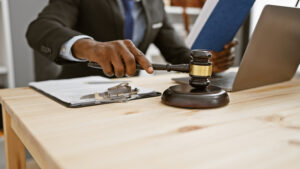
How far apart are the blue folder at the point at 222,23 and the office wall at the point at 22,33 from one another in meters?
1.56

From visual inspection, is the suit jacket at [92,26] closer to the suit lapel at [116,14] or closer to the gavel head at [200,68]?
the suit lapel at [116,14]

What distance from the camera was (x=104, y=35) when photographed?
1435mm

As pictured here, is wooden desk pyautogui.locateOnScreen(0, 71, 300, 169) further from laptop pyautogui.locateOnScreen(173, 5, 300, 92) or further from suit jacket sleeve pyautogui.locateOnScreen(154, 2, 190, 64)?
suit jacket sleeve pyautogui.locateOnScreen(154, 2, 190, 64)

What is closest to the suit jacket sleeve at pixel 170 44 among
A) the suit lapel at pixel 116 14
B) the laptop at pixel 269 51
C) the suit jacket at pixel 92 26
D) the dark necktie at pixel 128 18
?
the suit jacket at pixel 92 26

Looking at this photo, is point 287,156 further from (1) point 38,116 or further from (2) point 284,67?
(2) point 284,67

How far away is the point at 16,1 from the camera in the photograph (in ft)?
6.42

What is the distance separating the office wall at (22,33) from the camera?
1972mm

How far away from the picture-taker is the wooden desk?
1.08 ft

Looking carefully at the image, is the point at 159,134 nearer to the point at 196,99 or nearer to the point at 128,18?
the point at 196,99

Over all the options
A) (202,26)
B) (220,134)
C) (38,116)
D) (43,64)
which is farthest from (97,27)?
(220,134)

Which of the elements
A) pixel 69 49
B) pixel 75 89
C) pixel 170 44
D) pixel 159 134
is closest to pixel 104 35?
pixel 170 44

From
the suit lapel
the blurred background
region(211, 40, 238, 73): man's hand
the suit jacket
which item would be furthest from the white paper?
the blurred background

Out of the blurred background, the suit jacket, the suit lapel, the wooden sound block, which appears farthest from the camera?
the blurred background

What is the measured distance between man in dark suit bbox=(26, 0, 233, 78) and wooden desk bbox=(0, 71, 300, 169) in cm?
13
